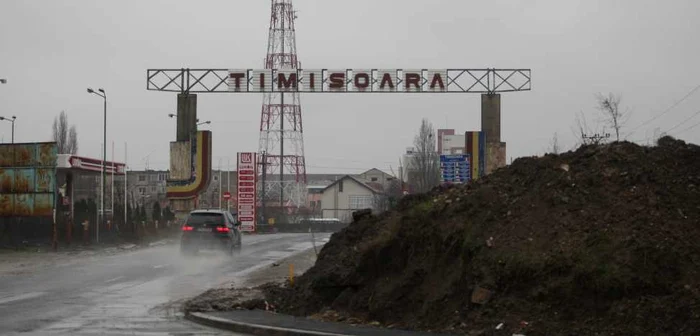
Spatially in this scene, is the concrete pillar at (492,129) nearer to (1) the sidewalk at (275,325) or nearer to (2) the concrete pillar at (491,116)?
(2) the concrete pillar at (491,116)

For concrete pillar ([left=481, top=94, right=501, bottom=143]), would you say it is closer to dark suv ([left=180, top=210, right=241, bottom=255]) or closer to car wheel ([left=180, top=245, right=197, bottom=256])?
dark suv ([left=180, top=210, right=241, bottom=255])

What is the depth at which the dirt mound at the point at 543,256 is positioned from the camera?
1121 centimetres

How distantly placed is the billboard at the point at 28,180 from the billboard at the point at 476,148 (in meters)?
20.0

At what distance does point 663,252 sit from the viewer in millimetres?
11477

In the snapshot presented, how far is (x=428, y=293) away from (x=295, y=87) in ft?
87.3

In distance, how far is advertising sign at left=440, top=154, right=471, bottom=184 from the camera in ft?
112

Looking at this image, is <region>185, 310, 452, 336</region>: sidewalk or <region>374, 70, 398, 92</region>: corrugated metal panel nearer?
<region>185, 310, 452, 336</region>: sidewalk

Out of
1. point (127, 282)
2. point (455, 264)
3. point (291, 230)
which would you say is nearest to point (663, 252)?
point (455, 264)

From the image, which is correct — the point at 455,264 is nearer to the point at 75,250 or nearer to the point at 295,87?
the point at 295,87

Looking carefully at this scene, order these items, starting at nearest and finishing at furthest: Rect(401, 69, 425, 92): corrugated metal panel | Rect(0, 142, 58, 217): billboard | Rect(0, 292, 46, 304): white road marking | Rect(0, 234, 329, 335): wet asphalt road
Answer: Rect(0, 234, 329, 335): wet asphalt road
Rect(0, 292, 46, 304): white road marking
Rect(401, 69, 425, 92): corrugated metal panel
Rect(0, 142, 58, 217): billboard

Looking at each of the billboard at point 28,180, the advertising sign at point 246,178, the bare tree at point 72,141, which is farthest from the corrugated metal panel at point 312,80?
the bare tree at point 72,141

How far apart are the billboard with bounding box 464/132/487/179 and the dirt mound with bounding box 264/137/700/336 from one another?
2309 cm

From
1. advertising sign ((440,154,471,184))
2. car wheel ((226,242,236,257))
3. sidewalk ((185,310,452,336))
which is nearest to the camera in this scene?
sidewalk ((185,310,452,336))

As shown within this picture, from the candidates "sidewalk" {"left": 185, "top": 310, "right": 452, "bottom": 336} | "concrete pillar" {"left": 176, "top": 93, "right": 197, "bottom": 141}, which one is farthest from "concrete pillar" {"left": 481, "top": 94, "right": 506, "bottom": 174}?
"sidewalk" {"left": 185, "top": 310, "right": 452, "bottom": 336}
